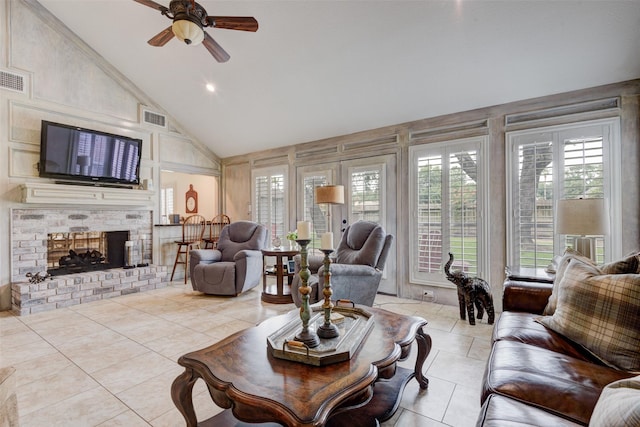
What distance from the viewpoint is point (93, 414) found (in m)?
1.71

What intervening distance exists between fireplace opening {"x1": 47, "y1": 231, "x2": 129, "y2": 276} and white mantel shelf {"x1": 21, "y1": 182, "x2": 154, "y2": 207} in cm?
53

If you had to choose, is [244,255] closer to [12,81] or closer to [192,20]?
[192,20]

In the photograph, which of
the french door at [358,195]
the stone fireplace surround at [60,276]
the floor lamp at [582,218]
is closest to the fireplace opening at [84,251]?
the stone fireplace surround at [60,276]

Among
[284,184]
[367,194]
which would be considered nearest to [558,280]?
[367,194]

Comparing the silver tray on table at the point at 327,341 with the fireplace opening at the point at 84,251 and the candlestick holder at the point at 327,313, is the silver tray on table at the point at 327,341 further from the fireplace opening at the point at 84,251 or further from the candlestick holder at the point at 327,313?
the fireplace opening at the point at 84,251

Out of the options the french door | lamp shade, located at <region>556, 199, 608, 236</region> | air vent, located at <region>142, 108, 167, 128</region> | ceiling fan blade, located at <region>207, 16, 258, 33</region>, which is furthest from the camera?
air vent, located at <region>142, 108, 167, 128</region>

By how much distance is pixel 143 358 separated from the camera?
2391 millimetres


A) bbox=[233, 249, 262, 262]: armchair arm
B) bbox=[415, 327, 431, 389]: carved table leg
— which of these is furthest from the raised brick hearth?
bbox=[415, 327, 431, 389]: carved table leg

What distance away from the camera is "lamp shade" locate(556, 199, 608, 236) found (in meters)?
2.25

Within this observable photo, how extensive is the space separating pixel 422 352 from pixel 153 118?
5.52 metres

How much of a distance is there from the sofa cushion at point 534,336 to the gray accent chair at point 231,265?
3.19 m

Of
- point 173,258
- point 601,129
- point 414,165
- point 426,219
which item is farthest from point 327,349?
point 173,258

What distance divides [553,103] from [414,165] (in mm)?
1603

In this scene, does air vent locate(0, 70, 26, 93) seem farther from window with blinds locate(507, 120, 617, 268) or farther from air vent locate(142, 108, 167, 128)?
window with blinds locate(507, 120, 617, 268)
